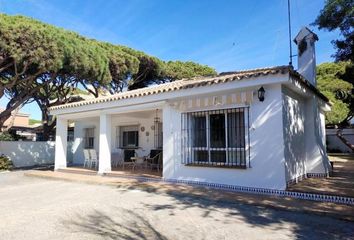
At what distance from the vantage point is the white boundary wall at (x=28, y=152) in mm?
25719

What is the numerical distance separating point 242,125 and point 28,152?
22267 mm

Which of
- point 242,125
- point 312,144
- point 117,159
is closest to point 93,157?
point 117,159

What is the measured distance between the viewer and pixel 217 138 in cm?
1324

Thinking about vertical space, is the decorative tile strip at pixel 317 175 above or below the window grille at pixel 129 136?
below

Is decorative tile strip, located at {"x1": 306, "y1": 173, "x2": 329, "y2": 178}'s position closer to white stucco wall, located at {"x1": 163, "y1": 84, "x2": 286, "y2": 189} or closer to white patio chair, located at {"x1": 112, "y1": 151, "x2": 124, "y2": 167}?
white stucco wall, located at {"x1": 163, "y1": 84, "x2": 286, "y2": 189}

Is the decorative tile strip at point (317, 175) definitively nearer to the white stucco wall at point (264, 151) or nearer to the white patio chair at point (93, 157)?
the white stucco wall at point (264, 151)

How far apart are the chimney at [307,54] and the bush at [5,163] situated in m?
22.3

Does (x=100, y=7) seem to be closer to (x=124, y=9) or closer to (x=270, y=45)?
(x=124, y=9)

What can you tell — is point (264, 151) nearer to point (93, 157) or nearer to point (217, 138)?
point (217, 138)

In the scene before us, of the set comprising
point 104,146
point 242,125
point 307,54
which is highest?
point 307,54

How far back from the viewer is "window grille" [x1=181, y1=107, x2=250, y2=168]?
1244 centimetres

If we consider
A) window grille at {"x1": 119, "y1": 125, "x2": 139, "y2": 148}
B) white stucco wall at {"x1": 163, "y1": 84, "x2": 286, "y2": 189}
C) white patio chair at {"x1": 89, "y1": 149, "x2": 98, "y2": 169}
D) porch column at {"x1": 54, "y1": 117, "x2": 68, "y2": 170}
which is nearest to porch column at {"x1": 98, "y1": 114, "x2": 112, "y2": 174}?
white patio chair at {"x1": 89, "y1": 149, "x2": 98, "y2": 169}

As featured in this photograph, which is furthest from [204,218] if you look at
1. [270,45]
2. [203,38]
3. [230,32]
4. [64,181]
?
[203,38]

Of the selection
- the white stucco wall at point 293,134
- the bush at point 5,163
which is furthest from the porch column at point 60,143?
the white stucco wall at point 293,134
